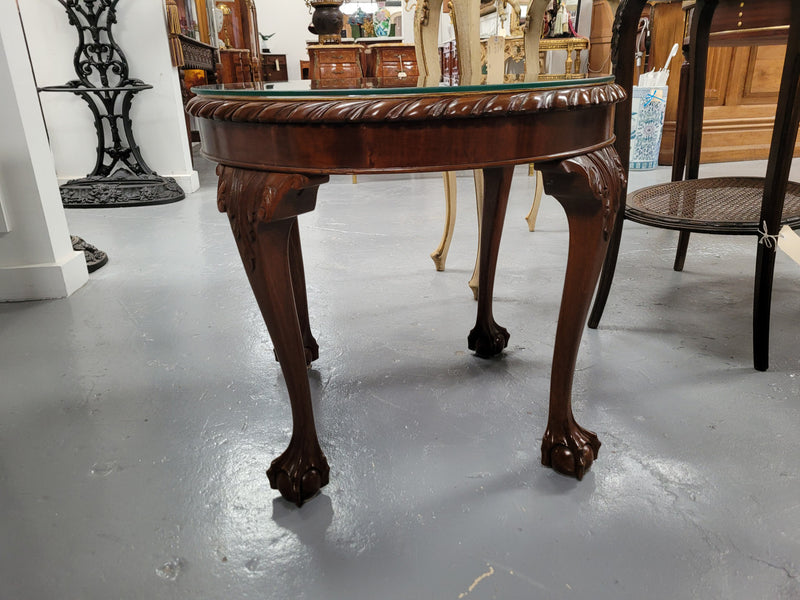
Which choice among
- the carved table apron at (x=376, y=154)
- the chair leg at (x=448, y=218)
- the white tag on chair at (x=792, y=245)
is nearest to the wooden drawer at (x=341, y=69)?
the chair leg at (x=448, y=218)

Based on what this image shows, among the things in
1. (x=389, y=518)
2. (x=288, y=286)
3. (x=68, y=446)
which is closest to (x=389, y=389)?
(x=389, y=518)

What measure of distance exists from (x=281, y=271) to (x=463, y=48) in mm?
938

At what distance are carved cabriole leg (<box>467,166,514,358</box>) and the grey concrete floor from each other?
4 centimetres

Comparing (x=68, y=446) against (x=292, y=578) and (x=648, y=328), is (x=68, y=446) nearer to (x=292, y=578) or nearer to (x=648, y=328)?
(x=292, y=578)

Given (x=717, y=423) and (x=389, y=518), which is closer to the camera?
(x=389, y=518)

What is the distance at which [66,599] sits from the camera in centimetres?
75

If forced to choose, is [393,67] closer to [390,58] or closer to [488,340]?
[390,58]

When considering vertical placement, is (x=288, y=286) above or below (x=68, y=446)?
above

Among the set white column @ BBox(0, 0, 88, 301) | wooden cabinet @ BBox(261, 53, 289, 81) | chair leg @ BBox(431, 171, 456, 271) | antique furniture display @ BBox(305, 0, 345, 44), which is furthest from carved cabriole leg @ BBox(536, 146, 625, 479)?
wooden cabinet @ BBox(261, 53, 289, 81)

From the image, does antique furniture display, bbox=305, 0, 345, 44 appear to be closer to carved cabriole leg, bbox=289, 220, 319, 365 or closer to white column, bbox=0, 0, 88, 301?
white column, bbox=0, 0, 88, 301

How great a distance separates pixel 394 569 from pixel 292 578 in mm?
140

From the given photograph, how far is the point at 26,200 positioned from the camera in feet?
5.70

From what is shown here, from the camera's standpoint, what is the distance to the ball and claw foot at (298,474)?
2.96ft

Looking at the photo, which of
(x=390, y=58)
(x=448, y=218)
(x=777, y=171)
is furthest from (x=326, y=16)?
(x=777, y=171)
